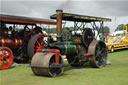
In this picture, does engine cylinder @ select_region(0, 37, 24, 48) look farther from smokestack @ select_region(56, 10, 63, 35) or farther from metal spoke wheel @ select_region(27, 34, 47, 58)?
smokestack @ select_region(56, 10, 63, 35)

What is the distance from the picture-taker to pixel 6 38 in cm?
849

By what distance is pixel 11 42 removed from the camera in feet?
28.2

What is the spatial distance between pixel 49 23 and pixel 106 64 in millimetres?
3624

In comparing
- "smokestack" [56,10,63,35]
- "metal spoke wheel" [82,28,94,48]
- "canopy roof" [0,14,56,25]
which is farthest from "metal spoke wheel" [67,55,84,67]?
"canopy roof" [0,14,56,25]

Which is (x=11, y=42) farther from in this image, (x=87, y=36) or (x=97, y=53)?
(x=97, y=53)

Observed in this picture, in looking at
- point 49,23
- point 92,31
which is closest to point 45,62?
point 92,31

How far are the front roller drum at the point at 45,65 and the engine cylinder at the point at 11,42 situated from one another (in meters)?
3.05

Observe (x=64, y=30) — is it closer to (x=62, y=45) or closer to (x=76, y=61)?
(x=62, y=45)

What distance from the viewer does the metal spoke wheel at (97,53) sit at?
7.20 metres

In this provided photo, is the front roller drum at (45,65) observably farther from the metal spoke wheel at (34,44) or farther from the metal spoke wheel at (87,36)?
the metal spoke wheel at (34,44)

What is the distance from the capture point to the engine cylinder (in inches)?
327

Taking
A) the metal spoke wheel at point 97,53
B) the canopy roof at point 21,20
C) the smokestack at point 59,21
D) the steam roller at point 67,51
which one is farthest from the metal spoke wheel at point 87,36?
the canopy roof at point 21,20

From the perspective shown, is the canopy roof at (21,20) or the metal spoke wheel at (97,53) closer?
the metal spoke wheel at (97,53)

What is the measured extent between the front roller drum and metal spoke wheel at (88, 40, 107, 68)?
1714 millimetres
